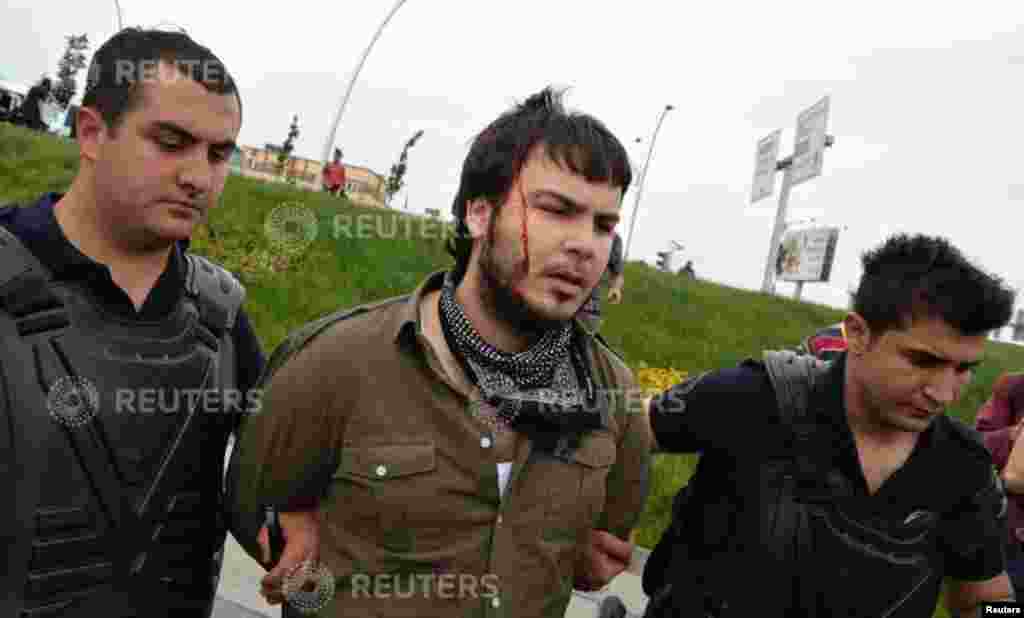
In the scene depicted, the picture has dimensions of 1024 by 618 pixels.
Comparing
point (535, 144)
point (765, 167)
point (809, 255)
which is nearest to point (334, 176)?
point (765, 167)

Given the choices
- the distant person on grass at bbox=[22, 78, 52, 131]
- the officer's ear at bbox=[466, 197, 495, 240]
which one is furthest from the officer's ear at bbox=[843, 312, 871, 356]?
the distant person on grass at bbox=[22, 78, 52, 131]

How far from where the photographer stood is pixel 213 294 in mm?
2160

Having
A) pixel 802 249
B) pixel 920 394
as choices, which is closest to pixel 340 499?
pixel 920 394

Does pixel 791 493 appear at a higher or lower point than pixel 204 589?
higher

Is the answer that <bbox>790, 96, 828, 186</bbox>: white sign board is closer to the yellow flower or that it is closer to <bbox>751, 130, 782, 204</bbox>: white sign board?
<bbox>751, 130, 782, 204</bbox>: white sign board

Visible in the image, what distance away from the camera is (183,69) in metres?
2.01

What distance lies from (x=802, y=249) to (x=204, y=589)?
65.8 feet

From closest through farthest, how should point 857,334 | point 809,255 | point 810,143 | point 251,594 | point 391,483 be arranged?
point 391,483 < point 857,334 < point 251,594 < point 810,143 < point 809,255

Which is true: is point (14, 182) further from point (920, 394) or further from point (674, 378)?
point (920, 394)

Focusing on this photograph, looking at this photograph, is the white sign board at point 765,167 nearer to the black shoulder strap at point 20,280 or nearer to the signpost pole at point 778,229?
the signpost pole at point 778,229

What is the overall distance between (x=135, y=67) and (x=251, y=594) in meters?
2.60

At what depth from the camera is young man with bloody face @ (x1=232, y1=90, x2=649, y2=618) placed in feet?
6.12

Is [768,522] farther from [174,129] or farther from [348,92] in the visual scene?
[348,92]

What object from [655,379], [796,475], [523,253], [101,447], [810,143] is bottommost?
[655,379]
